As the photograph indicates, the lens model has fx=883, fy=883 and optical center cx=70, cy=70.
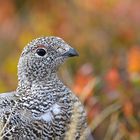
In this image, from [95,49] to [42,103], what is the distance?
4.62m

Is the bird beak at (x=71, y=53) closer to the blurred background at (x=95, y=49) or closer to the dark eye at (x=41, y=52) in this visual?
the dark eye at (x=41, y=52)

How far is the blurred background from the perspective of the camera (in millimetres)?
9125

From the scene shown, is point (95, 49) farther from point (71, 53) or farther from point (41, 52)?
point (71, 53)

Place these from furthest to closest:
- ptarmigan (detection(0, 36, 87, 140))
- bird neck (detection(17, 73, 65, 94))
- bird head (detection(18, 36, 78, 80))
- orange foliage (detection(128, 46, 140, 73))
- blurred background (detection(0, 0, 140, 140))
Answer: orange foliage (detection(128, 46, 140, 73)), blurred background (detection(0, 0, 140, 140)), bird head (detection(18, 36, 78, 80)), bird neck (detection(17, 73, 65, 94)), ptarmigan (detection(0, 36, 87, 140))

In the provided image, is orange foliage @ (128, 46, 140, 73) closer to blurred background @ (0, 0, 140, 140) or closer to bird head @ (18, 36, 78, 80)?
blurred background @ (0, 0, 140, 140)

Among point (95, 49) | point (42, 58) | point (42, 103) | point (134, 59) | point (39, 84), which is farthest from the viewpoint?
point (95, 49)

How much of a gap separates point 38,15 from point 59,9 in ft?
1.11

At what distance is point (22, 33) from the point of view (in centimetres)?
1271

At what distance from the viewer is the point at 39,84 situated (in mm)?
7227

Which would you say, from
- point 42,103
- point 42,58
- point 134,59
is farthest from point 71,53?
point 134,59

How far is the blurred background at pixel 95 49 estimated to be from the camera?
912 centimetres

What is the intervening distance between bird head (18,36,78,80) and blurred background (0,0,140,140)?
Result: 1.41m

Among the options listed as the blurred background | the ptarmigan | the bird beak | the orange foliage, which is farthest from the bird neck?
the orange foliage

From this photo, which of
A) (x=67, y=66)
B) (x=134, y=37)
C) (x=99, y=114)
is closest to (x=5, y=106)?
(x=99, y=114)
